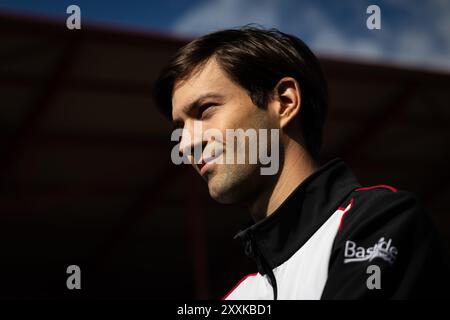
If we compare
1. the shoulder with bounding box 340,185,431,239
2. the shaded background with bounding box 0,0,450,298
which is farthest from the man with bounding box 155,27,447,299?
the shaded background with bounding box 0,0,450,298

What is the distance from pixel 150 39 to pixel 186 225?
6.40 m

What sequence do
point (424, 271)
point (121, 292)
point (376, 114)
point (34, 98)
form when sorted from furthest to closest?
point (121, 292), point (376, 114), point (34, 98), point (424, 271)

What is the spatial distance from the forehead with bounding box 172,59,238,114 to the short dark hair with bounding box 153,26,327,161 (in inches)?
0.8

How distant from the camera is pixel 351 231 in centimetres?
133

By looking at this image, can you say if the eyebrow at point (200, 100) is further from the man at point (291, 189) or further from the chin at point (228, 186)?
the chin at point (228, 186)

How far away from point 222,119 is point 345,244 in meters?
0.56

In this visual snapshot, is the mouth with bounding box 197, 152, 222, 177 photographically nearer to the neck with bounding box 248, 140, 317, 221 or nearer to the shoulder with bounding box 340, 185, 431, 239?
the neck with bounding box 248, 140, 317, 221

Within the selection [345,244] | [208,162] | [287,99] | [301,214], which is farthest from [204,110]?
[345,244]

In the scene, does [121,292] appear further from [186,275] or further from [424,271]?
[424,271]

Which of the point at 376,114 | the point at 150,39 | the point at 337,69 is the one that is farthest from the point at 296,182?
the point at 376,114

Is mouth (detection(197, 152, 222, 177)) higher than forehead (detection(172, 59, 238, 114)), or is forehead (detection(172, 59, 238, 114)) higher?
forehead (detection(172, 59, 238, 114))

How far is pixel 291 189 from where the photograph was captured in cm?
174

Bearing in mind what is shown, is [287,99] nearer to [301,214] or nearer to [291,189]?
[291,189]

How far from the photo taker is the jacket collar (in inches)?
60.8
